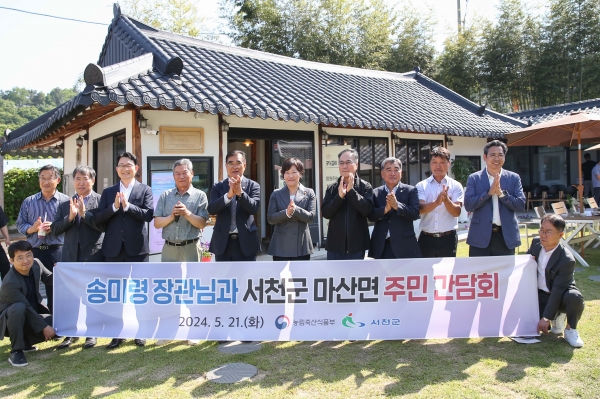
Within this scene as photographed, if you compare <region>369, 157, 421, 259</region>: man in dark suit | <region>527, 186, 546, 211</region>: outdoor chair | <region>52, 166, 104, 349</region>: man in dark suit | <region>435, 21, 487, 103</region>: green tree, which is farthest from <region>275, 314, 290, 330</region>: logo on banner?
<region>435, 21, 487, 103</region>: green tree

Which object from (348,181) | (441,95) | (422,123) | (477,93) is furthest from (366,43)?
(348,181)

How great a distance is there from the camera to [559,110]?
15.5 metres

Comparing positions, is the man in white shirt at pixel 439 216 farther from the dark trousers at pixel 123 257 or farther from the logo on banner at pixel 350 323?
the dark trousers at pixel 123 257

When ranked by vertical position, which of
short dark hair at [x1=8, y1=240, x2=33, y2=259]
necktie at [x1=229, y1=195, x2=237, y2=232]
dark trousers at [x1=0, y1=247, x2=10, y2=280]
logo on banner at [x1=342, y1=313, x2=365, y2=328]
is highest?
necktie at [x1=229, y1=195, x2=237, y2=232]

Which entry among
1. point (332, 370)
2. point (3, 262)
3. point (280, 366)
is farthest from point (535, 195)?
point (3, 262)

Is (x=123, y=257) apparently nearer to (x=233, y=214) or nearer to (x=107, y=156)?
(x=233, y=214)

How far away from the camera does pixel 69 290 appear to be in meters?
3.92

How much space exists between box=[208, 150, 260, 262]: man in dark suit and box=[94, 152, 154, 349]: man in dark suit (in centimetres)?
67

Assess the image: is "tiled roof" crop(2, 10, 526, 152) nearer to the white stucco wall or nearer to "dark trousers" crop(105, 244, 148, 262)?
the white stucco wall

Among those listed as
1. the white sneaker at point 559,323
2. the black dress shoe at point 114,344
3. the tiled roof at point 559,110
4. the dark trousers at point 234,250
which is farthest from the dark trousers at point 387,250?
the tiled roof at point 559,110

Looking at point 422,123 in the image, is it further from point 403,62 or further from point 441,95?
point 403,62

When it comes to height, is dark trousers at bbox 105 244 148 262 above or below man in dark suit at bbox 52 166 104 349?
below

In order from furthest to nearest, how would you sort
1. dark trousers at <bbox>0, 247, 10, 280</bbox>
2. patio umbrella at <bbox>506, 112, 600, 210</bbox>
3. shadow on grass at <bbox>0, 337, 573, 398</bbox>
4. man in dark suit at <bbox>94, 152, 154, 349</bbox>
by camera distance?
1. patio umbrella at <bbox>506, 112, 600, 210</bbox>
2. dark trousers at <bbox>0, 247, 10, 280</bbox>
3. man in dark suit at <bbox>94, 152, 154, 349</bbox>
4. shadow on grass at <bbox>0, 337, 573, 398</bbox>

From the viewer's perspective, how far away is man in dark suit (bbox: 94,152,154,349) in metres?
3.98
